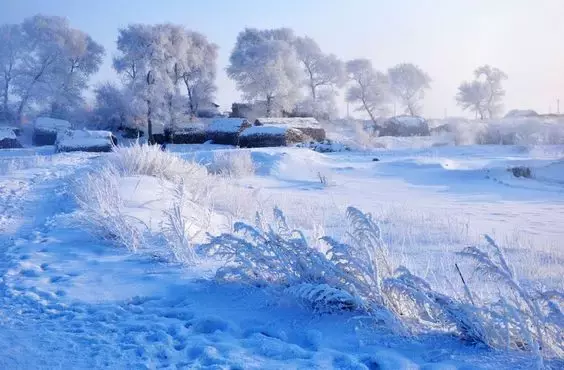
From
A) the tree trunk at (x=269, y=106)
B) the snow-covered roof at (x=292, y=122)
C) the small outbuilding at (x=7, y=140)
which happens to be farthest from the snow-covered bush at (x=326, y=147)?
the small outbuilding at (x=7, y=140)

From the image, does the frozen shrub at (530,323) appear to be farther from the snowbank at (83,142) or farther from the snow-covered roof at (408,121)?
the snow-covered roof at (408,121)

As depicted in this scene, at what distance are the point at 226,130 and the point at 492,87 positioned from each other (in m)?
39.6

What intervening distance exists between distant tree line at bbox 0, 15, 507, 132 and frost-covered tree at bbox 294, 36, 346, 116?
0.32 feet

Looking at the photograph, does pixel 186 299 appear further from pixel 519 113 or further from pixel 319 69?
pixel 519 113

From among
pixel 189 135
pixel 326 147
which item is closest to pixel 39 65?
pixel 189 135

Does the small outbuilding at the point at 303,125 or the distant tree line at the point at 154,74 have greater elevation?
the distant tree line at the point at 154,74

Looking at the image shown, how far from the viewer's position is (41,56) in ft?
137

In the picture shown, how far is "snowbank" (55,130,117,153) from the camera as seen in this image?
90.2ft

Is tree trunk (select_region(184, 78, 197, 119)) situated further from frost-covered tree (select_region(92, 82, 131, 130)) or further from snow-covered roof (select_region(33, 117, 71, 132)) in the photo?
snow-covered roof (select_region(33, 117, 71, 132))

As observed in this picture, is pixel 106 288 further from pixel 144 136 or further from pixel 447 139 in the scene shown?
pixel 447 139

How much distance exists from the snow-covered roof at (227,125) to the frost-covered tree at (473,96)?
3638 cm

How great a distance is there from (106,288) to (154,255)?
945 mm

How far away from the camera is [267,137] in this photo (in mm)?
30328

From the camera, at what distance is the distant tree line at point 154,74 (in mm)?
36688
